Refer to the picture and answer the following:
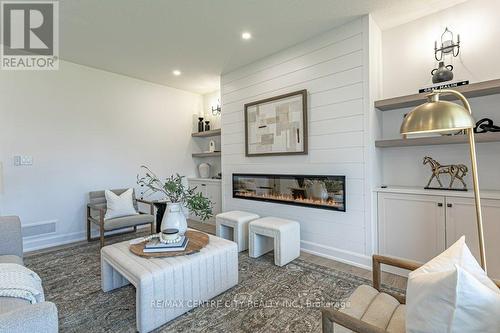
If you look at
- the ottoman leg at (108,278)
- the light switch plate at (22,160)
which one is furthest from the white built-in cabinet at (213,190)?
the light switch plate at (22,160)

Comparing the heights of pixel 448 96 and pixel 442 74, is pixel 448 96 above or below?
below

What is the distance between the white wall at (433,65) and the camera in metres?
2.42

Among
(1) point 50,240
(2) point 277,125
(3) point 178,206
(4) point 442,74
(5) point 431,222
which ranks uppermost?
(4) point 442,74

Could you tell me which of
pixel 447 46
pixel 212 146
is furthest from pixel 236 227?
pixel 447 46

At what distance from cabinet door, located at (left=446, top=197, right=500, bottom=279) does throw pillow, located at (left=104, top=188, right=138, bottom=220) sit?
3.87m

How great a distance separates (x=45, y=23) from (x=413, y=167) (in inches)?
173

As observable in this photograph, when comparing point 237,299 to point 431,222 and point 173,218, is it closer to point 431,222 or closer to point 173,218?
point 173,218

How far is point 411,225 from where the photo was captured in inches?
100

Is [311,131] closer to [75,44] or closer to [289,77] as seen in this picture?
[289,77]

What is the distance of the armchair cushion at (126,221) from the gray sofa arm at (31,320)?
250 cm

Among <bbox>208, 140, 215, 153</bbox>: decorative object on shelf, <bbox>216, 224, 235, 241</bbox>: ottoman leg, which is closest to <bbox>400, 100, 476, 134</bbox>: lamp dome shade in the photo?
<bbox>216, 224, 235, 241</bbox>: ottoman leg

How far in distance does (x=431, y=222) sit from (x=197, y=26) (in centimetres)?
322

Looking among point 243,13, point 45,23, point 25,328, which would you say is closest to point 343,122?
point 243,13

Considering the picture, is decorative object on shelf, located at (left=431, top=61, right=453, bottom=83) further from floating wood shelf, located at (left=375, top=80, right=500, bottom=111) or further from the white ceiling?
the white ceiling
